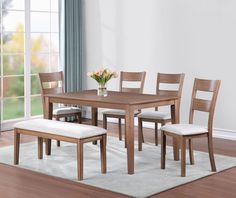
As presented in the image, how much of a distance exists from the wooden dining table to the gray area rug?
0.67 ft

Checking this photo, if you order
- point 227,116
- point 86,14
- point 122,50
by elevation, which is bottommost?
point 227,116

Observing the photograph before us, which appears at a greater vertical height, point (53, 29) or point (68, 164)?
point (53, 29)

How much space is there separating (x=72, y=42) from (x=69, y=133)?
3.61 metres

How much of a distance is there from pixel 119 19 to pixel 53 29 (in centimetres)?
114

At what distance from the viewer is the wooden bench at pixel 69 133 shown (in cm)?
537

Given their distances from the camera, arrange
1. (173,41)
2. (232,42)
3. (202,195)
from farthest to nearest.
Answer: (173,41)
(232,42)
(202,195)

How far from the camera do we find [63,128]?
5.59m

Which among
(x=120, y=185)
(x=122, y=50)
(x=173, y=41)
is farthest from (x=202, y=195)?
(x=122, y=50)

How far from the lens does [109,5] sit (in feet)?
28.4

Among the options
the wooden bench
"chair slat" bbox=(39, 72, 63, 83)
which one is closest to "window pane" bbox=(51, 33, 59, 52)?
"chair slat" bbox=(39, 72, 63, 83)

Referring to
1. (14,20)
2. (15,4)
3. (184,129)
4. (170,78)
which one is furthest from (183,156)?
(15,4)

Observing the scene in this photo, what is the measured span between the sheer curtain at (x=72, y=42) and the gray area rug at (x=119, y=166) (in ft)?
6.74

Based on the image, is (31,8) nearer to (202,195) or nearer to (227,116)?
(227,116)

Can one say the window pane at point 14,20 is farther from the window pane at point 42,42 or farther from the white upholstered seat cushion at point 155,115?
the white upholstered seat cushion at point 155,115
